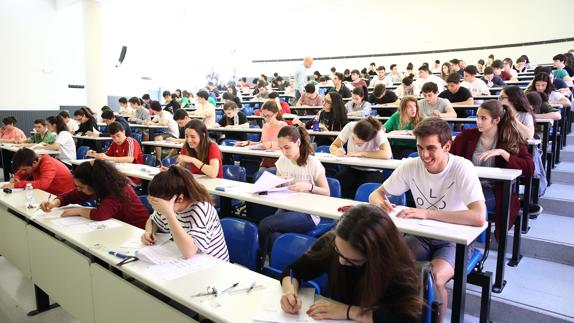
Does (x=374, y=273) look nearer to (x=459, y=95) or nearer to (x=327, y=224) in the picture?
(x=327, y=224)

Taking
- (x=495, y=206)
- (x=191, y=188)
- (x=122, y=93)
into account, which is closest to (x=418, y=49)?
(x=122, y=93)

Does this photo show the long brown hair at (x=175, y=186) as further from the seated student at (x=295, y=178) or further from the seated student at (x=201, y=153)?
the seated student at (x=201, y=153)

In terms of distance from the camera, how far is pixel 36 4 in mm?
11688

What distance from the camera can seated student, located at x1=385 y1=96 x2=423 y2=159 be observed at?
4934mm

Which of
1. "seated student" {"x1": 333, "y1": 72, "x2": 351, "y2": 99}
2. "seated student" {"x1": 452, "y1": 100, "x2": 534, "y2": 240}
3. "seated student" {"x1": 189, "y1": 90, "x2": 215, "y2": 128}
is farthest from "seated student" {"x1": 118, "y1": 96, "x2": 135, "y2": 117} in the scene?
"seated student" {"x1": 452, "y1": 100, "x2": 534, "y2": 240}

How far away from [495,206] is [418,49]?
1266 centimetres

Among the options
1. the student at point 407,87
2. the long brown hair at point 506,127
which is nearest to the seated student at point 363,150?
A: the long brown hair at point 506,127

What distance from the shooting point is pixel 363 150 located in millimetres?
4254

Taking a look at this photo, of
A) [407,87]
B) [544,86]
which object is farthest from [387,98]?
[544,86]

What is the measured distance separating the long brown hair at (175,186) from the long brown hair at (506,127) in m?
2.28

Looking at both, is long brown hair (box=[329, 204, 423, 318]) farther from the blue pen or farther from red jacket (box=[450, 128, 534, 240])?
red jacket (box=[450, 128, 534, 240])

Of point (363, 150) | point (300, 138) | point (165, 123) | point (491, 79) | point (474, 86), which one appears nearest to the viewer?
point (300, 138)

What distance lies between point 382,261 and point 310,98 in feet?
24.6

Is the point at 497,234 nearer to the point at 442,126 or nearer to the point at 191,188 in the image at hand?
the point at 442,126
